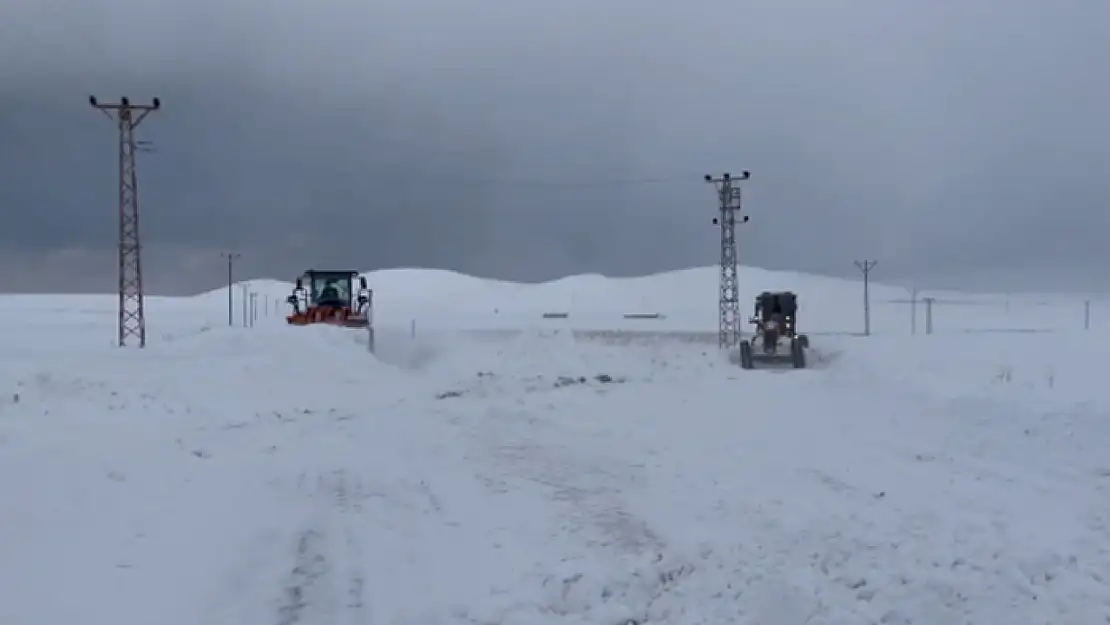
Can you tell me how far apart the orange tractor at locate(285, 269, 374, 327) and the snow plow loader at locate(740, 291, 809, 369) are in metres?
13.6

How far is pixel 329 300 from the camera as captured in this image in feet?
128

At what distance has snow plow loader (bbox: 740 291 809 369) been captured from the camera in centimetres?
3441

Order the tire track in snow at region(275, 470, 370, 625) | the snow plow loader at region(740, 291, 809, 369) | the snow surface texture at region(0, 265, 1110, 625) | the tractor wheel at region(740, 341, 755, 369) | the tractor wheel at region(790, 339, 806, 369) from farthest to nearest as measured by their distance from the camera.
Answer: the snow plow loader at region(740, 291, 809, 369) → the tractor wheel at region(740, 341, 755, 369) → the tractor wheel at region(790, 339, 806, 369) → the snow surface texture at region(0, 265, 1110, 625) → the tire track in snow at region(275, 470, 370, 625)

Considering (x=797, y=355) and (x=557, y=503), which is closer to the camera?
(x=557, y=503)

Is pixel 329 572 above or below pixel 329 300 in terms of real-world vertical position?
below

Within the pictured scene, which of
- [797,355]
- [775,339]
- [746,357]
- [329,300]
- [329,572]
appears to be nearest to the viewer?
[329,572]

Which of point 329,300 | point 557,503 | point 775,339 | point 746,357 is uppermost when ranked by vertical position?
point 329,300

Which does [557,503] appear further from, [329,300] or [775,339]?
[329,300]

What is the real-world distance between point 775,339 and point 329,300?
16.4 meters

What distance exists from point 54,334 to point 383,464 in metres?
41.5

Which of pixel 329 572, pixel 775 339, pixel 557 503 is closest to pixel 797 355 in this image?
pixel 775 339

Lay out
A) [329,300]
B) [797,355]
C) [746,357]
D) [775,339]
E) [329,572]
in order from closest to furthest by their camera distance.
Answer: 1. [329,572]
2. [797,355]
3. [746,357]
4. [775,339]
5. [329,300]

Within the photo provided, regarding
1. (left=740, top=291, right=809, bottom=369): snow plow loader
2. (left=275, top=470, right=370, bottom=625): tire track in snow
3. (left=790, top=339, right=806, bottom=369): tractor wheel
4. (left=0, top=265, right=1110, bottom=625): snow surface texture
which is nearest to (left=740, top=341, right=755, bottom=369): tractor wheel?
(left=740, top=291, right=809, bottom=369): snow plow loader

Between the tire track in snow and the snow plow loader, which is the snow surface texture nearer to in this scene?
the tire track in snow
